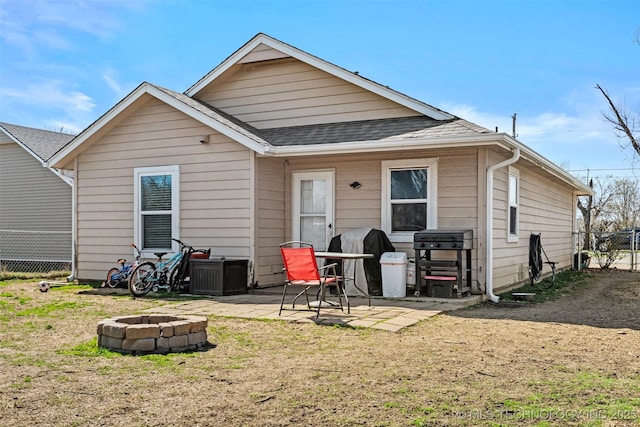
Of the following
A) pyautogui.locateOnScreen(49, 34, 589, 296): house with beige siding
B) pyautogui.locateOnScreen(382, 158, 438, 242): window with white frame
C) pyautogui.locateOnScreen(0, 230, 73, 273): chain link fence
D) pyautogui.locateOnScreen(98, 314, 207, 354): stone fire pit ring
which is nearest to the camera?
pyautogui.locateOnScreen(98, 314, 207, 354): stone fire pit ring

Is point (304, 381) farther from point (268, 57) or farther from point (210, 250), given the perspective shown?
point (268, 57)

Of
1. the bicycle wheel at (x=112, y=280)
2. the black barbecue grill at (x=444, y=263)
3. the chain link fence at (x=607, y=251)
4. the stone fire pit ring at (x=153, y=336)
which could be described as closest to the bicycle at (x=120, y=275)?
the bicycle wheel at (x=112, y=280)

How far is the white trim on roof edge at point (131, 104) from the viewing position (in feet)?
32.8

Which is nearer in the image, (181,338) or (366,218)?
(181,338)

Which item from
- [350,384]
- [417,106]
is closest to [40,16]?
[417,106]

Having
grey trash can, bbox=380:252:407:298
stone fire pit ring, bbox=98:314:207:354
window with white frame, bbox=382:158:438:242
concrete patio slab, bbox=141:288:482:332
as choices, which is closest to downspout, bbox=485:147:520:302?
concrete patio slab, bbox=141:288:482:332

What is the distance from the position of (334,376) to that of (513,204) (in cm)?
→ 768

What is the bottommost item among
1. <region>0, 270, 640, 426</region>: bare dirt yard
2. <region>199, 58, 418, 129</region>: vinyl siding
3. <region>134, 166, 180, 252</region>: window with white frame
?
<region>0, 270, 640, 426</region>: bare dirt yard

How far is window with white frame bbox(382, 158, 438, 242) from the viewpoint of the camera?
9766mm

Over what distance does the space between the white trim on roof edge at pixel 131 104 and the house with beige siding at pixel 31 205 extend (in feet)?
25.4

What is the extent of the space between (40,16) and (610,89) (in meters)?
17.9

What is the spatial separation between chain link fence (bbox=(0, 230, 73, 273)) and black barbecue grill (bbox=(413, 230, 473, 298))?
505 inches

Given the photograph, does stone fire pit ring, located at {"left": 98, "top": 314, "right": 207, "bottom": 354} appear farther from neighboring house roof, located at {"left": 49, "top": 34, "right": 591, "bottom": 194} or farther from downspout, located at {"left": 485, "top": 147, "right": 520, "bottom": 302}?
downspout, located at {"left": 485, "top": 147, "right": 520, "bottom": 302}

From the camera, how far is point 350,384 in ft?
13.8
